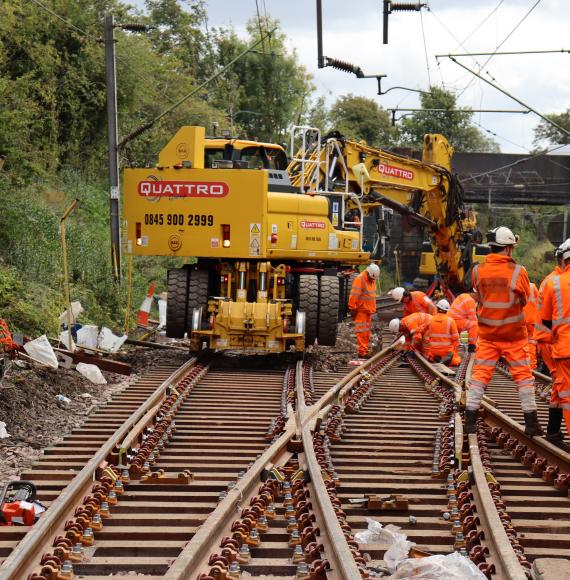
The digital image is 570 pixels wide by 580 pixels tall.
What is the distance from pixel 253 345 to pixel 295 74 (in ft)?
139

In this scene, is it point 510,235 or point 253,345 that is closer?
point 510,235

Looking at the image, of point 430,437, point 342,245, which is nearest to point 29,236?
point 342,245

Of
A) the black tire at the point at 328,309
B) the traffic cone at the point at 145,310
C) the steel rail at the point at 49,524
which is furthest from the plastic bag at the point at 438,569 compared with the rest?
the traffic cone at the point at 145,310

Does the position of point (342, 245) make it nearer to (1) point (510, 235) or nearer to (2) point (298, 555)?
(1) point (510, 235)

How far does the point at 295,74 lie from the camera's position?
55094mm

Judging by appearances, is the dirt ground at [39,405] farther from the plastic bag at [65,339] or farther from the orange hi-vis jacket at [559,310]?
the orange hi-vis jacket at [559,310]

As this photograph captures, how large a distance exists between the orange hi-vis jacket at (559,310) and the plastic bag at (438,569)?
3.66 metres

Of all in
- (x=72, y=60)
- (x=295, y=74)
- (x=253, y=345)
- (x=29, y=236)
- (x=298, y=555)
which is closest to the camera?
(x=298, y=555)

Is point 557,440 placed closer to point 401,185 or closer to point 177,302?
point 177,302

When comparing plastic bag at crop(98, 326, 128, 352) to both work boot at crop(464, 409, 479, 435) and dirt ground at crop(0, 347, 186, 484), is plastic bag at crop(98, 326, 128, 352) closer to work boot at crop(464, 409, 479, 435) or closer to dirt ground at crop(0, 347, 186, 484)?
dirt ground at crop(0, 347, 186, 484)

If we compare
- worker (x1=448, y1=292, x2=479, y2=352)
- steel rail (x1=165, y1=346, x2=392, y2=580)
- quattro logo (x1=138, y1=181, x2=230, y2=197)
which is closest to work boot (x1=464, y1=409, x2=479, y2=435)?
steel rail (x1=165, y1=346, x2=392, y2=580)

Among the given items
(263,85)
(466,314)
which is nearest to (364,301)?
(466,314)

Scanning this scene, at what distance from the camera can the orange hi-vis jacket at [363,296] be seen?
16922mm

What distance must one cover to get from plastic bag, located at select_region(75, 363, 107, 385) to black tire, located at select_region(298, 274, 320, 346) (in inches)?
133
